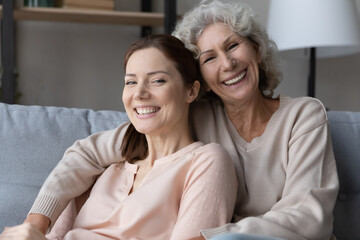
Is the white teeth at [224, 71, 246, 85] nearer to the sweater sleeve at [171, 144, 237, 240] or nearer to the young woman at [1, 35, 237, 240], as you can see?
the young woman at [1, 35, 237, 240]

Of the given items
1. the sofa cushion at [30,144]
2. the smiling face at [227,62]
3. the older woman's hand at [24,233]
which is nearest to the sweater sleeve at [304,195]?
the smiling face at [227,62]

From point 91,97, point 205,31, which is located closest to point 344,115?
point 205,31

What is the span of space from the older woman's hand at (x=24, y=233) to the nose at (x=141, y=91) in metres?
0.44

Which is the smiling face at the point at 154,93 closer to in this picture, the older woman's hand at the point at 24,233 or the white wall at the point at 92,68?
the older woman's hand at the point at 24,233

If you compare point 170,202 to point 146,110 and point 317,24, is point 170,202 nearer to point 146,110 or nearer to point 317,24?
point 146,110

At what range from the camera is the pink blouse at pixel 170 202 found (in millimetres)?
1397

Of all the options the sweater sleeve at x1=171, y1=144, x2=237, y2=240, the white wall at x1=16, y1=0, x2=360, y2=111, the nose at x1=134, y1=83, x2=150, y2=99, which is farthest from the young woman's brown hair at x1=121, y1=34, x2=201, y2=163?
the white wall at x1=16, y1=0, x2=360, y2=111

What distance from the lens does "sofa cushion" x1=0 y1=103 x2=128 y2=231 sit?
180cm

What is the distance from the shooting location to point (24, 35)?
3.27 metres

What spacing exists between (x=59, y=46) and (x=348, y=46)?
162 centimetres

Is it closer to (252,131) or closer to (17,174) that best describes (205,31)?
(252,131)

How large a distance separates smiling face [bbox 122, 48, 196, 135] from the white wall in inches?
70.9

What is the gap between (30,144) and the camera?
187 cm

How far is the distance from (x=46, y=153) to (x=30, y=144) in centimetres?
6
